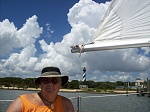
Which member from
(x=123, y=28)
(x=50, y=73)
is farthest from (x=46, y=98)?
(x=123, y=28)

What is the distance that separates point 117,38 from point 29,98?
1.89 meters

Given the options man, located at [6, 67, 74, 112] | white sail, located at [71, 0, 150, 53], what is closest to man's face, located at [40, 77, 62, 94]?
man, located at [6, 67, 74, 112]

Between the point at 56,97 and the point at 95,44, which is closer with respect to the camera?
the point at 56,97

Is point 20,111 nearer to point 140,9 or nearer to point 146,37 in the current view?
point 146,37

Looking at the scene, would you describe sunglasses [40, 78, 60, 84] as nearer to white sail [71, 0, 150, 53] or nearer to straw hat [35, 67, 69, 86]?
straw hat [35, 67, 69, 86]

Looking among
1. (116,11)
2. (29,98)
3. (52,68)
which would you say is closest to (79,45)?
(116,11)

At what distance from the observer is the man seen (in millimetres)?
2363

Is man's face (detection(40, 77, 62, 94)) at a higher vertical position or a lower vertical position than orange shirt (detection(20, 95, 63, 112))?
higher

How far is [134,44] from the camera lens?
3.60 meters

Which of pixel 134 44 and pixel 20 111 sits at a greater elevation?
pixel 134 44

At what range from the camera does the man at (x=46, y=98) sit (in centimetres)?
236

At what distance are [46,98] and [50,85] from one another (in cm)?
13

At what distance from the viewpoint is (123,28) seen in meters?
3.96

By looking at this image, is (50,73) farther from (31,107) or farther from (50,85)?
(31,107)
